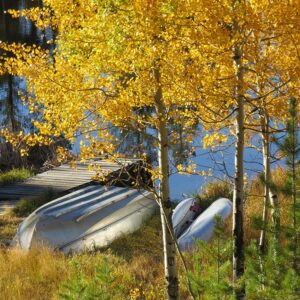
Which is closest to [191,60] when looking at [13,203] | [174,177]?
[13,203]

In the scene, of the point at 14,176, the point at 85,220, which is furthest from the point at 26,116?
the point at 85,220

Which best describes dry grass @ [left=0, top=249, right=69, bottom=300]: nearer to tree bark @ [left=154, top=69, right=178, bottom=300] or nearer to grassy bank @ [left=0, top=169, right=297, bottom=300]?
grassy bank @ [left=0, top=169, right=297, bottom=300]

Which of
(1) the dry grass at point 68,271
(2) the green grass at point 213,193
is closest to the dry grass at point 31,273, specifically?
(1) the dry grass at point 68,271

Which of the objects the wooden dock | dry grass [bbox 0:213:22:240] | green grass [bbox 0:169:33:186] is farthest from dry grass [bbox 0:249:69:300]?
green grass [bbox 0:169:33:186]

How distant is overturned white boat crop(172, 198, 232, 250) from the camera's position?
34.7 ft

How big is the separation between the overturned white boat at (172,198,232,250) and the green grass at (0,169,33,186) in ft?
18.6

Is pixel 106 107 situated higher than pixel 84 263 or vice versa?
pixel 106 107

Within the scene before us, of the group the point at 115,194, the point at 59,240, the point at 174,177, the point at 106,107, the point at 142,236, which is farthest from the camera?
the point at 174,177

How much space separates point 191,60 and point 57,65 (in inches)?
62.1

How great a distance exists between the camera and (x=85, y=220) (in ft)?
38.0

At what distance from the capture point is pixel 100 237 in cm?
1095

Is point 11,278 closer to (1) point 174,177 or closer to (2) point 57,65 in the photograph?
(2) point 57,65

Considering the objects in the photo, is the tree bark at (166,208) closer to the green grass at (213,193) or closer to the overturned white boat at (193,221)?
the overturned white boat at (193,221)

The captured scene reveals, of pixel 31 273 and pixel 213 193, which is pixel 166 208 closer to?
pixel 31 273
